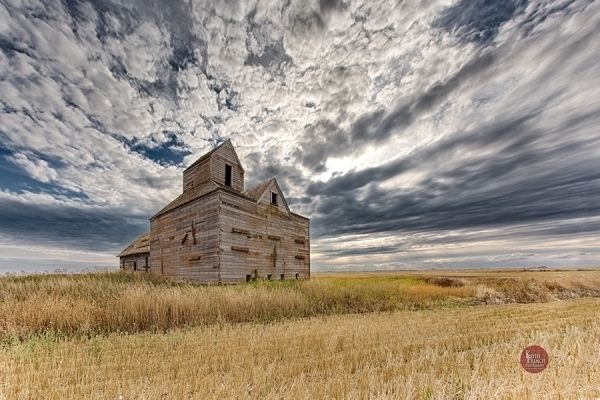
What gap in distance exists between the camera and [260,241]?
24203 millimetres

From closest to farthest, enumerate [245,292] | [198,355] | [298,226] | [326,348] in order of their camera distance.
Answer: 1. [198,355]
2. [326,348]
3. [245,292]
4. [298,226]

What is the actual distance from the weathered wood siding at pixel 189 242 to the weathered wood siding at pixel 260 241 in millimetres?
924

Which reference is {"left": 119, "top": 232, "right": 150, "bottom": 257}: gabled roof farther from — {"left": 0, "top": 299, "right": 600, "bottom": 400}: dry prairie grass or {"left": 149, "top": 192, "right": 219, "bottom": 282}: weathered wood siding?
{"left": 0, "top": 299, "right": 600, "bottom": 400}: dry prairie grass

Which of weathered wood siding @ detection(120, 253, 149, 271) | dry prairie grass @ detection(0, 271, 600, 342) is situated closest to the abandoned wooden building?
dry prairie grass @ detection(0, 271, 600, 342)

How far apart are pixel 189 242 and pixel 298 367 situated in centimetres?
1936

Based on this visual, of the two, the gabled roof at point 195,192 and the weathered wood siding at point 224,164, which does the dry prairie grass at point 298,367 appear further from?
the weathered wood siding at point 224,164

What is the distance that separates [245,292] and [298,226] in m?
14.9

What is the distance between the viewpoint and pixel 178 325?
11391 millimetres

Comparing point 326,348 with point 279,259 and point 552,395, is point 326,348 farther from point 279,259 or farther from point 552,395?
point 279,259

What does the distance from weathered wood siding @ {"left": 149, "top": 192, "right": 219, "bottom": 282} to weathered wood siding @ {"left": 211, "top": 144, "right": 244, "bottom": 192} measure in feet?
13.5

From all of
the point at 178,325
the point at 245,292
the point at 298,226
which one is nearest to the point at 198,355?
the point at 178,325

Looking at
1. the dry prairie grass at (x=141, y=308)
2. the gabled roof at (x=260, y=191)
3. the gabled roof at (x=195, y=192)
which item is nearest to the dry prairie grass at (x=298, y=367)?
the dry prairie grass at (x=141, y=308)

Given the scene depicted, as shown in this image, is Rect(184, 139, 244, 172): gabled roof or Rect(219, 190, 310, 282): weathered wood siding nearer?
Rect(219, 190, 310, 282): weathered wood siding

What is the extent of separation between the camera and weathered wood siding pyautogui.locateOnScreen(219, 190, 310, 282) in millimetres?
20875
